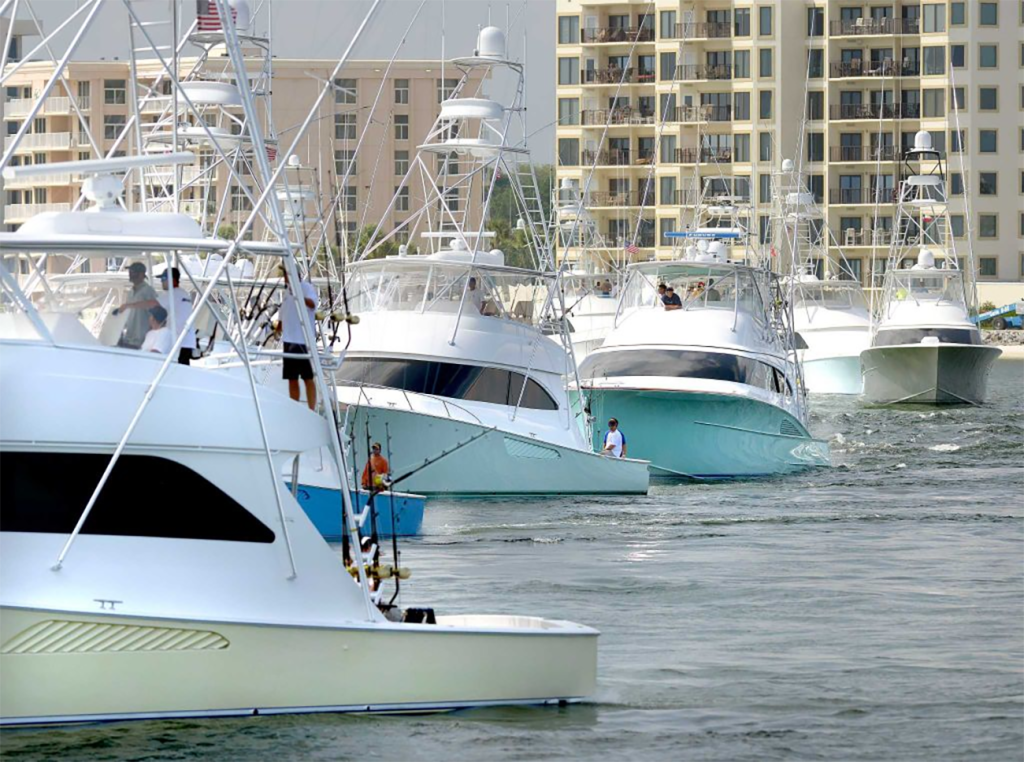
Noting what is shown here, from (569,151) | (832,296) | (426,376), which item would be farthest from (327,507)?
(569,151)

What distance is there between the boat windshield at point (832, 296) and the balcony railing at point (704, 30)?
40321 mm

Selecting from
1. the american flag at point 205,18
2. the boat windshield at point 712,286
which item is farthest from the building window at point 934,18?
the american flag at point 205,18

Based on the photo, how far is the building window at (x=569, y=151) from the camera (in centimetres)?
11588

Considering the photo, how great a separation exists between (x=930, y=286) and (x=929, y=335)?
3.88m

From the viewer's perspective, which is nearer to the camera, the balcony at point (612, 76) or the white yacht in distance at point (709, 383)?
the white yacht in distance at point (709, 383)

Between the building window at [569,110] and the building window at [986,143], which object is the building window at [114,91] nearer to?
the building window at [569,110]

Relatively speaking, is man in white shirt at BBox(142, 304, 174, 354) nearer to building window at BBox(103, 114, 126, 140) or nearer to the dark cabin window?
the dark cabin window

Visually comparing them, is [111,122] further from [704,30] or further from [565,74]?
[704,30]

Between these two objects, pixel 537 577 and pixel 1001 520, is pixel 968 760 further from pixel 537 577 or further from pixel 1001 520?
pixel 1001 520

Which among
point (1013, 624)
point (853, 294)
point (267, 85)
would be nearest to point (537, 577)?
point (1013, 624)

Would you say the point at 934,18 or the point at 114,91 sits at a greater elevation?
the point at 934,18

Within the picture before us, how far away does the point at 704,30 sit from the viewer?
110812 mm

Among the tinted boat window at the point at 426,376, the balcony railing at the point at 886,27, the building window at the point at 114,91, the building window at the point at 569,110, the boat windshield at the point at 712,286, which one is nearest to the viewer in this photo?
the tinted boat window at the point at 426,376

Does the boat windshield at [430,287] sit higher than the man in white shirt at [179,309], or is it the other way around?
the man in white shirt at [179,309]
